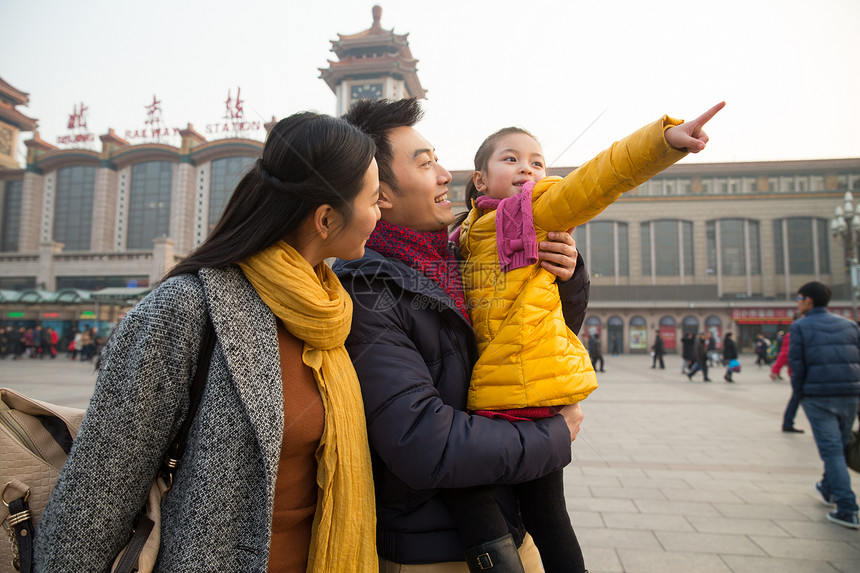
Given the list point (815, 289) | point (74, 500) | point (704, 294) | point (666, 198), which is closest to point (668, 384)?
point (815, 289)

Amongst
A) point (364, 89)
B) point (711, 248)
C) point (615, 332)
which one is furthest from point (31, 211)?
point (711, 248)

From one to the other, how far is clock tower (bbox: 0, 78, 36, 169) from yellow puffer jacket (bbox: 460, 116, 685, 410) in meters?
55.9

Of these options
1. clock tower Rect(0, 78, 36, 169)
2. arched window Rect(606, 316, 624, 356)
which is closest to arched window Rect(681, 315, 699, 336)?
arched window Rect(606, 316, 624, 356)

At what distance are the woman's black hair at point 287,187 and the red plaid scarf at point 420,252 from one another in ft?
0.97

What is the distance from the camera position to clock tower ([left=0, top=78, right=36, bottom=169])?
42.8m

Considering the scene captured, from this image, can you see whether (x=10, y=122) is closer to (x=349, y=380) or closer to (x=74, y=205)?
(x=74, y=205)

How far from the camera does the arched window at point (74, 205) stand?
40.0 metres

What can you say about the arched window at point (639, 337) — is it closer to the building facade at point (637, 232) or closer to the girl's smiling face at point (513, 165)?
the building facade at point (637, 232)

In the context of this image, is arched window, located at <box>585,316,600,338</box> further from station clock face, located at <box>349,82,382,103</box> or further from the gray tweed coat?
the gray tweed coat

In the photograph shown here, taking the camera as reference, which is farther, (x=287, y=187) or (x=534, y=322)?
(x=534, y=322)

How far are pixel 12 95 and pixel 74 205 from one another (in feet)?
45.3

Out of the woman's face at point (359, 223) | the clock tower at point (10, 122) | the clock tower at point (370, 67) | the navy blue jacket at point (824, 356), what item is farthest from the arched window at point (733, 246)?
the clock tower at point (10, 122)

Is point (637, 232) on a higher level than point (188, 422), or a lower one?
higher

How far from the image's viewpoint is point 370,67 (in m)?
32.5
